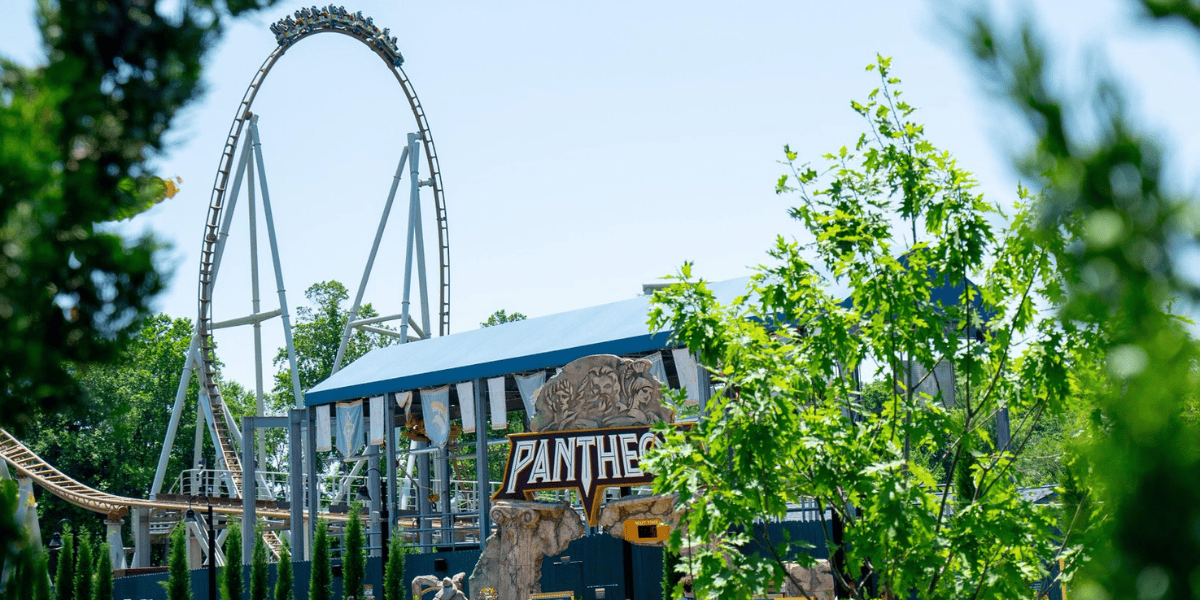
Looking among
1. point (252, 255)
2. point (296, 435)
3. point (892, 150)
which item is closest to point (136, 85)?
point (892, 150)

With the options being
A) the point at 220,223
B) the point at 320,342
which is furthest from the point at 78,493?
the point at 320,342

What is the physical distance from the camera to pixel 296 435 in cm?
2247

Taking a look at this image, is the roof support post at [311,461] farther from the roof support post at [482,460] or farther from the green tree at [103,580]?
the roof support post at [482,460]

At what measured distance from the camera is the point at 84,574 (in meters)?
19.5

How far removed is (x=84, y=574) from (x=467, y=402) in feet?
25.0

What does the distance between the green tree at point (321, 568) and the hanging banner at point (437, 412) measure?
335cm

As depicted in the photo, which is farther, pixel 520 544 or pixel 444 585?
pixel 444 585

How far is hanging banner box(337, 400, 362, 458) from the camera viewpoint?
2120cm

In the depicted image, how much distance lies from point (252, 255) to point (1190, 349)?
116 ft

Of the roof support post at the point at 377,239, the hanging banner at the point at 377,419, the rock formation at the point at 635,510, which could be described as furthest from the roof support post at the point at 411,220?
the rock formation at the point at 635,510

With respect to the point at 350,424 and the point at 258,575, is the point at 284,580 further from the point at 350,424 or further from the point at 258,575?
the point at 350,424

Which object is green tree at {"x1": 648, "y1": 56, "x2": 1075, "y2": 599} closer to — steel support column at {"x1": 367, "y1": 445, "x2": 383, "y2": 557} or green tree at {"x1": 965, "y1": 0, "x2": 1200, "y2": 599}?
green tree at {"x1": 965, "y1": 0, "x2": 1200, "y2": 599}

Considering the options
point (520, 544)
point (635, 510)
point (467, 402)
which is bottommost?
point (520, 544)

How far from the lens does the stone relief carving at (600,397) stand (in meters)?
14.7
